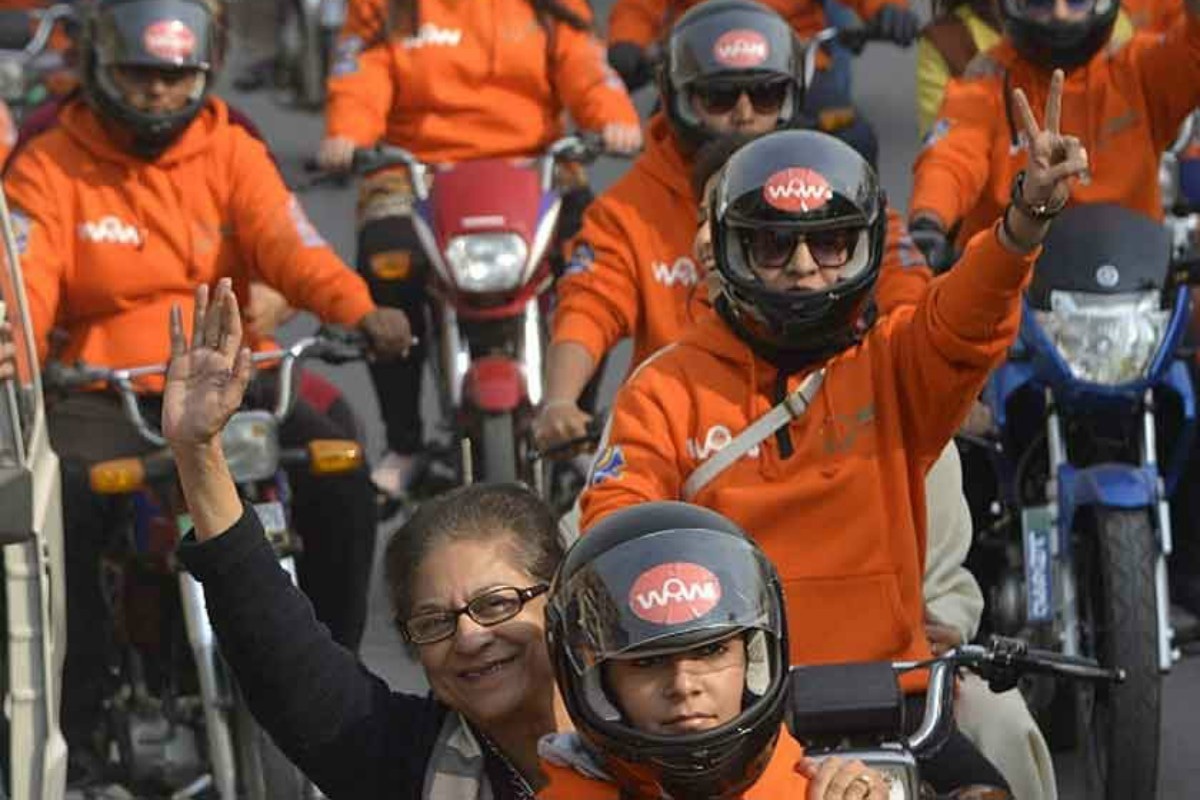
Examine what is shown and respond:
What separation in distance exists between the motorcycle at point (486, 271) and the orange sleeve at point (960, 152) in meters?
1.40

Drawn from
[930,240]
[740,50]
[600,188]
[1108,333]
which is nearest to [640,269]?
[740,50]

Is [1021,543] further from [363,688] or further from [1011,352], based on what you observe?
[363,688]

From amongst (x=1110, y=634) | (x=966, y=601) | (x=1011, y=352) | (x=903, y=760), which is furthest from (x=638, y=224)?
(x=903, y=760)

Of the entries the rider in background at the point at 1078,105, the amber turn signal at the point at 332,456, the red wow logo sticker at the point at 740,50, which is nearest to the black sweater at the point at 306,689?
the amber turn signal at the point at 332,456

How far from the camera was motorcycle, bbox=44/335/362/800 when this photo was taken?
7.55m

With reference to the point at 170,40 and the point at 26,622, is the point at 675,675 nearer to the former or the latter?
the point at 26,622

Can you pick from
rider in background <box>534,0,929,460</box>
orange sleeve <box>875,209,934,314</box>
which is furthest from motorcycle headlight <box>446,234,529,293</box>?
orange sleeve <box>875,209,934,314</box>

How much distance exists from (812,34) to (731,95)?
332 centimetres

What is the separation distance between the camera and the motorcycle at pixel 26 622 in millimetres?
5762

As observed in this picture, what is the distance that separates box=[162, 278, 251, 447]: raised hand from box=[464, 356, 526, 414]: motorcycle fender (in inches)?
168

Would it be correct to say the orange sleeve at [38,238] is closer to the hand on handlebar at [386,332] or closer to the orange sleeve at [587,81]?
the hand on handlebar at [386,332]

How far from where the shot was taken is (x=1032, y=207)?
5.52m

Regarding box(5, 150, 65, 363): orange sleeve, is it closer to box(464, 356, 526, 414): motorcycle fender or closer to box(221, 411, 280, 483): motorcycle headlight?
box(221, 411, 280, 483): motorcycle headlight

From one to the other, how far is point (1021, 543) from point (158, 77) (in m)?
2.35
